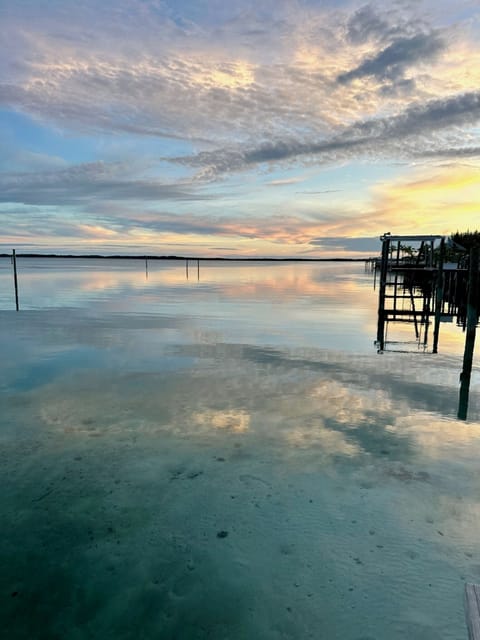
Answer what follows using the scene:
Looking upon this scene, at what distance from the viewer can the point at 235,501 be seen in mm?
6414

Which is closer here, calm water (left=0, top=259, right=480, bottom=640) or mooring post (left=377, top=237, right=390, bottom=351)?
calm water (left=0, top=259, right=480, bottom=640)

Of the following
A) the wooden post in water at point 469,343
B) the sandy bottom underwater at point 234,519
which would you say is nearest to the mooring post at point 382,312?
the wooden post in water at point 469,343

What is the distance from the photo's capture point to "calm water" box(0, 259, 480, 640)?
4512 mm

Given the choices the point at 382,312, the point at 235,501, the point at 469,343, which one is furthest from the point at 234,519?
the point at 382,312

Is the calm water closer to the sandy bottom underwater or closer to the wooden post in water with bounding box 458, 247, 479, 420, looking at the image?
the sandy bottom underwater

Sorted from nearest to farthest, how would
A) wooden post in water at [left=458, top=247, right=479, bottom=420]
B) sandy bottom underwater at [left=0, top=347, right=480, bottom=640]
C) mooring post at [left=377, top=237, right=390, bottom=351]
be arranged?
sandy bottom underwater at [left=0, top=347, right=480, bottom=640]
wooden post in water at [left=458, top=247, right=479, bottom=420]
mooring post at [left=377, top=237, right=390, bottom=351]

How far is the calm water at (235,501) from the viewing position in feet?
14.8

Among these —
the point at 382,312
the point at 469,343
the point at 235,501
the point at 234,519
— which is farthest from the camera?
the point at 382,312

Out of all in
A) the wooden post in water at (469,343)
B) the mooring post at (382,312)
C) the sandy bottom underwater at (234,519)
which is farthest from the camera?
the mooring post at (382,312)

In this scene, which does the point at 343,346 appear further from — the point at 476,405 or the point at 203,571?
the point at 203,571

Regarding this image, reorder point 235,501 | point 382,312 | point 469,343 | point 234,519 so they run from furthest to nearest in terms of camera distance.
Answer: point 382,312 < point 469,343 < point 235,501 < point 234,519

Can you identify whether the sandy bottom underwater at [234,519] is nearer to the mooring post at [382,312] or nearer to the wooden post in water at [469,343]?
the wooden post in water at [469,343]

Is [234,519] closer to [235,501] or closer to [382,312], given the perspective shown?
[235,501]

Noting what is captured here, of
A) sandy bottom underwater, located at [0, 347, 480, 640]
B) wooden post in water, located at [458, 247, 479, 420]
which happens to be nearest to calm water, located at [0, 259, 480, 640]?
sandy bottom underwater, located at [0, 347, 480, 640]
